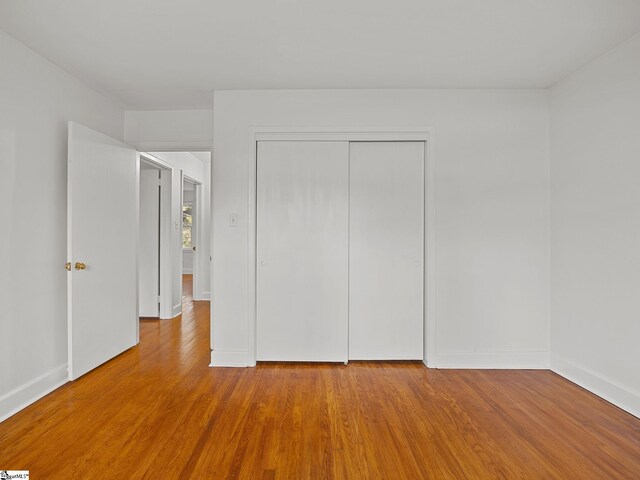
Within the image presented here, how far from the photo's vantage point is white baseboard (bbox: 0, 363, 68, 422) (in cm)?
225

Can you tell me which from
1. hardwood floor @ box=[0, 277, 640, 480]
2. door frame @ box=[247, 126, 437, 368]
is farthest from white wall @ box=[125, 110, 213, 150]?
hardwood floor @ box=[0, 277, 640, 480]

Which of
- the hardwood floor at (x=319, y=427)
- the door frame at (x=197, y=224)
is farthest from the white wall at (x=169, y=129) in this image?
the door frame at (x=197, y=224)

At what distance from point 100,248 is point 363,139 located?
8.32ft

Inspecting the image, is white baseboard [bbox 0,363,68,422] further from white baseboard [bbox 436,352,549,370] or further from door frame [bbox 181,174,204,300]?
door frame [bbox 181,174,204,300]

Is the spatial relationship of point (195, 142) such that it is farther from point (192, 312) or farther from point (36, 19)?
point (192, 312)

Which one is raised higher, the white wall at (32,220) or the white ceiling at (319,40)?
the white ceiling at (319,40)

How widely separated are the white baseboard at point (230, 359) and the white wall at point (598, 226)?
8.86 ft

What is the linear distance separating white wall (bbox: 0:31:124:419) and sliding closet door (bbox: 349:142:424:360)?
240 cm

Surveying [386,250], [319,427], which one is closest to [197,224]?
[386,250]

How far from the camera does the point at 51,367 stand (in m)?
2.66

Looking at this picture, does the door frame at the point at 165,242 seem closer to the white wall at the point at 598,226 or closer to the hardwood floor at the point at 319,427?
the hardwood floor at the point at 319,427

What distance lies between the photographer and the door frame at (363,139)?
3.12m

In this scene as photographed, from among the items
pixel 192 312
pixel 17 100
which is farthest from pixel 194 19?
pixel 192 312

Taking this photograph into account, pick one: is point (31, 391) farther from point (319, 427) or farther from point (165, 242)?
point (165, 242)
